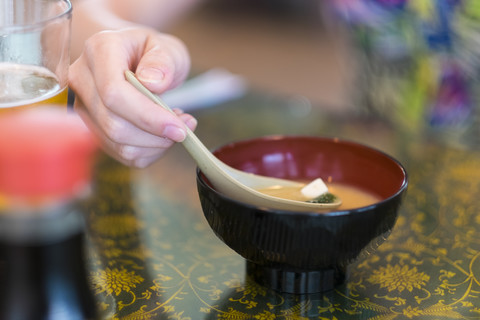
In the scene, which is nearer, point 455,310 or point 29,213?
point 29,213

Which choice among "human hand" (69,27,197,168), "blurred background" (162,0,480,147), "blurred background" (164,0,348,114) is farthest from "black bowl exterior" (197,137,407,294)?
"blurred background" (164,0,348,114)

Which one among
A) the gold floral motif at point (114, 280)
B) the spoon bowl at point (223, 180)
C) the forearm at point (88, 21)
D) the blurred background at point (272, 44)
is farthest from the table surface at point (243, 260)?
the blurred background at point (272, 44)

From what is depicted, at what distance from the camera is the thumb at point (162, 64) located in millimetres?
833

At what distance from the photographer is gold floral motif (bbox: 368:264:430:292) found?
2.58 ft

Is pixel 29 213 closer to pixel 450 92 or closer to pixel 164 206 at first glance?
pixel 164 206

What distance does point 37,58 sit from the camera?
768 millimetres

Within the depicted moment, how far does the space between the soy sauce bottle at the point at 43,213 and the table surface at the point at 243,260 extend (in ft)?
0.82

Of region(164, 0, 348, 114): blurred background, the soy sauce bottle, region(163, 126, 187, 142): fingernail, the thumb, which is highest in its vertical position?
the soy sauce bottle

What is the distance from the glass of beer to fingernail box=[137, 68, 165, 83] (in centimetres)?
10

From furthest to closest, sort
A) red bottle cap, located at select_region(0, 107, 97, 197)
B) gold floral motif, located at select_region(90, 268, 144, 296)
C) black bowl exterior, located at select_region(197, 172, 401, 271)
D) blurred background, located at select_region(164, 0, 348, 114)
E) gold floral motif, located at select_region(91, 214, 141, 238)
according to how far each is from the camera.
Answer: blurred background, located at select_region(164, 0, 348, 114) → gold floral motif, located at select_region(91, 214, 141, 238) → gold floral motif, located at select_region(90, 268, 144, 296) → black bowl exterior, located at select_region(197, 172, 401, 271) → red bottle cap, located at select_region(0, 107, 97, 197)

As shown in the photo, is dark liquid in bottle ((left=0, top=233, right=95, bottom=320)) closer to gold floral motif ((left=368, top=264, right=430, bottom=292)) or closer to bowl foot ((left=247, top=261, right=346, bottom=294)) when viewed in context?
bowl foot ((left=247, top=261, right=346, bottom=294))

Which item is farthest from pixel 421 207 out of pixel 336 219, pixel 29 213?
pixel 29 213

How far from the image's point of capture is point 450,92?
5.75 feet

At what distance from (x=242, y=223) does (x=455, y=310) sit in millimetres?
280
